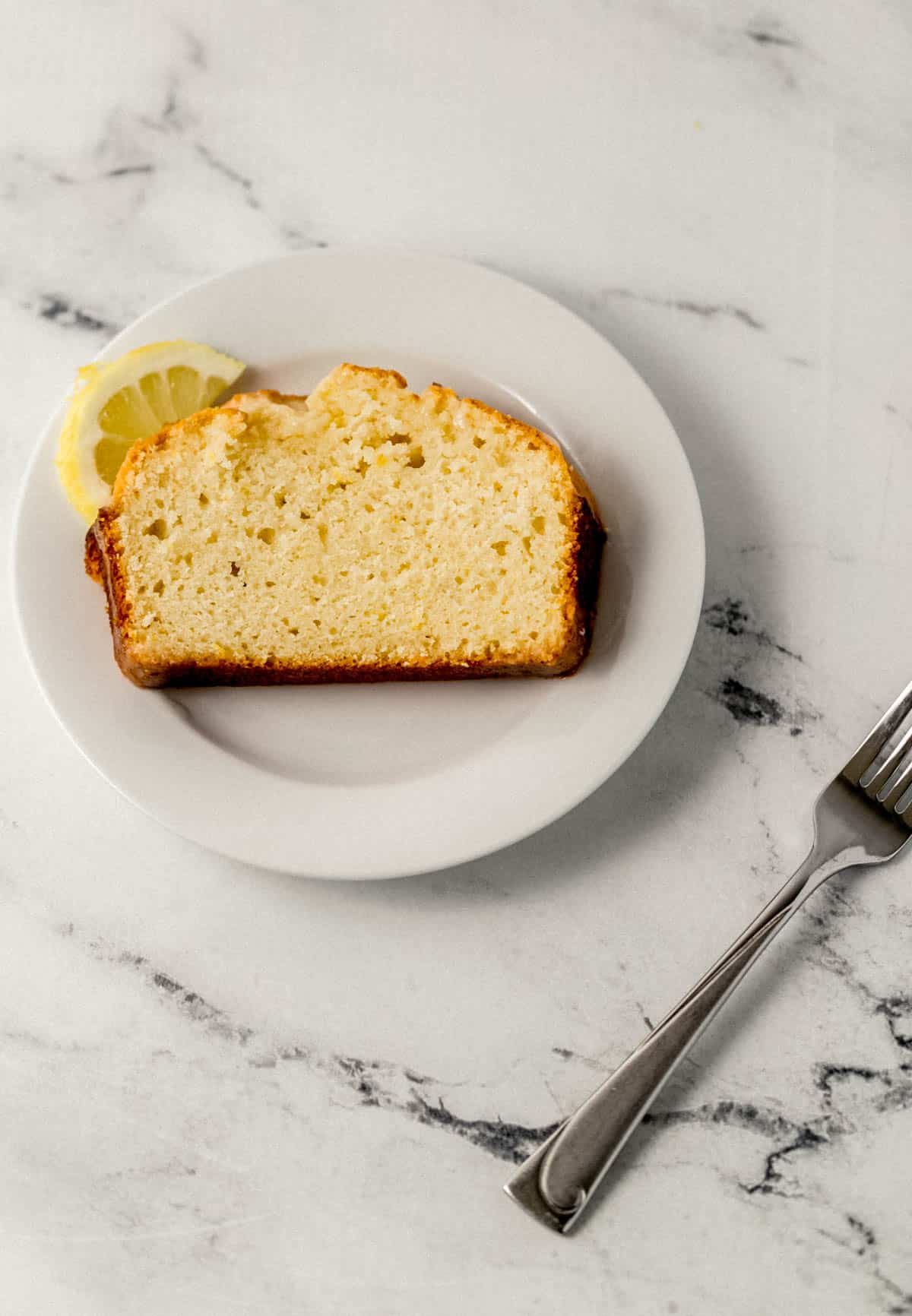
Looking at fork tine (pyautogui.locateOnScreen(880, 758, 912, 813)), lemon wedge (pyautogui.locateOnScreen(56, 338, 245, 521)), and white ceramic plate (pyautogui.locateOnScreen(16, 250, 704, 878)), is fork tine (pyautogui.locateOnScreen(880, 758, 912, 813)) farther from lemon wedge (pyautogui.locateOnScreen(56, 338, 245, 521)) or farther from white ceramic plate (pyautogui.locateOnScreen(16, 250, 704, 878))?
lemon wedge (pyautogui.locateOnScreen(56, 338, 245, 521))

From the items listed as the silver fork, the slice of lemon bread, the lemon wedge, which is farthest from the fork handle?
the lemon wedge

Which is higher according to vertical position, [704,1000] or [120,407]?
[120,407]

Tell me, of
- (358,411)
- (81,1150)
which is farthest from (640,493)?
(81,1150)

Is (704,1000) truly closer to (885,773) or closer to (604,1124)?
(604,1124)

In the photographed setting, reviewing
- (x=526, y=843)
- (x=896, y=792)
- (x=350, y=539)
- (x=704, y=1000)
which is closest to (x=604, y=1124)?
(x=704, y=1000)

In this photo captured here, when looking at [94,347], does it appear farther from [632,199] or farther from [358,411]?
[632,199]

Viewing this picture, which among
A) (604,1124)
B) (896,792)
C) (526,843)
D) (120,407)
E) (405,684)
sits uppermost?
(896,792)

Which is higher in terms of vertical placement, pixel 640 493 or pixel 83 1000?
pixel 640 493
